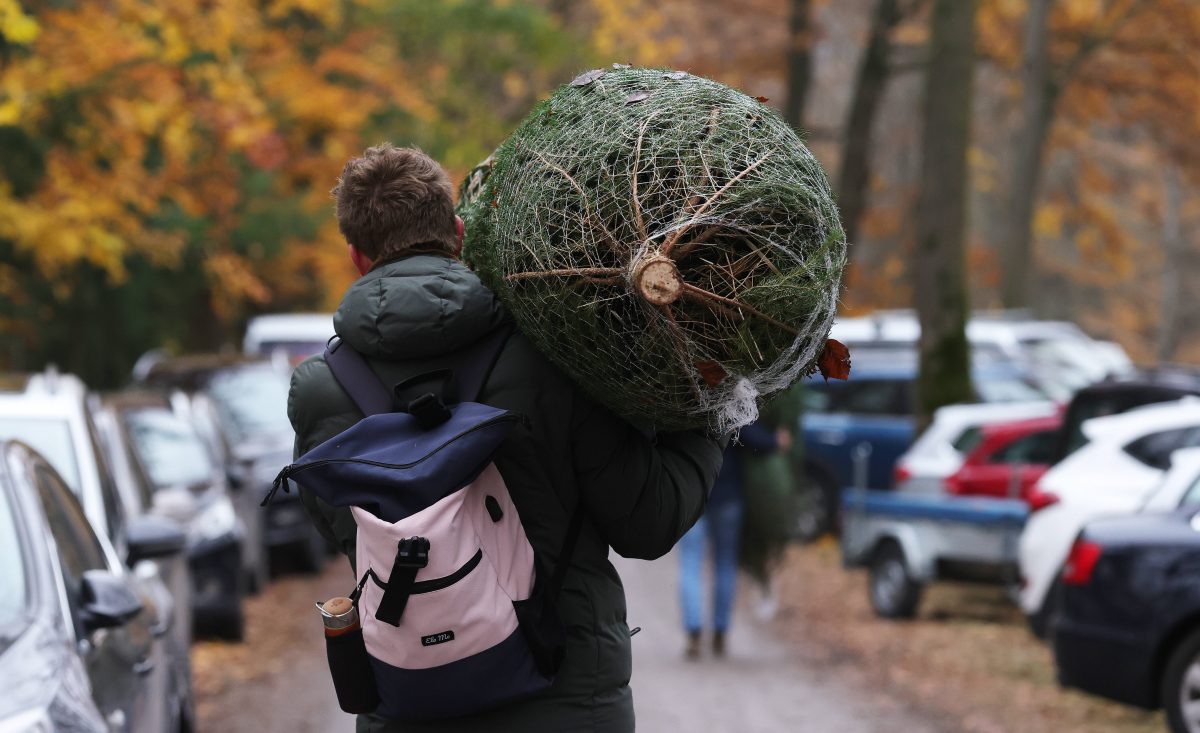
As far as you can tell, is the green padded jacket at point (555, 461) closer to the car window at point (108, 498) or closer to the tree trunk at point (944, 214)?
the car window at point (108, 498)

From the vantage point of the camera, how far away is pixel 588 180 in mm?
2725

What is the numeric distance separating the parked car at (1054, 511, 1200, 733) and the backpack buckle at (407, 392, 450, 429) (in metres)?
Answer: 5.00

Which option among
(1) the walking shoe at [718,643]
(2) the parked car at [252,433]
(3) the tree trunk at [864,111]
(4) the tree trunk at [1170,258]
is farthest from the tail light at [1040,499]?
(4) the tree trunk at [1170,258]

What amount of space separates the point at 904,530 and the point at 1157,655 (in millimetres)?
4254

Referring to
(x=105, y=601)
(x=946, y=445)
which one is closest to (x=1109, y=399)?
(x=946, y=445)

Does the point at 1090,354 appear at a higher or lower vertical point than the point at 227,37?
lower

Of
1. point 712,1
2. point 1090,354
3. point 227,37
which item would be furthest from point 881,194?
point 227,37

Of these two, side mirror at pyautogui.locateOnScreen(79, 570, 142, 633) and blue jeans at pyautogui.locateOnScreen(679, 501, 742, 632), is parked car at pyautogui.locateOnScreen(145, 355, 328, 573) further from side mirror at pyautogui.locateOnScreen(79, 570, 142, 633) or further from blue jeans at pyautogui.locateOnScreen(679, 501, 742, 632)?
side mirror at pyautogui.locateOnScreen(79, 570, 142, 633)

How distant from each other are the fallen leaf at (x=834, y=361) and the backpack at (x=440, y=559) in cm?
55

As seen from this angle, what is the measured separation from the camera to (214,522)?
1018 centimetres

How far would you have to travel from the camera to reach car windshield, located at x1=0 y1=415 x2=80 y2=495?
675cm

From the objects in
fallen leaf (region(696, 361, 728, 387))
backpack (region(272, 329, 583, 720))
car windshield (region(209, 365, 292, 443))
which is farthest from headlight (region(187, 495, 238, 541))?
fallen leaf (region(696, 361, 728, 387))

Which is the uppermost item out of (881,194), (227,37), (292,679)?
(227,37)

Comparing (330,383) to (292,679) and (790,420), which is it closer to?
(292,679)
